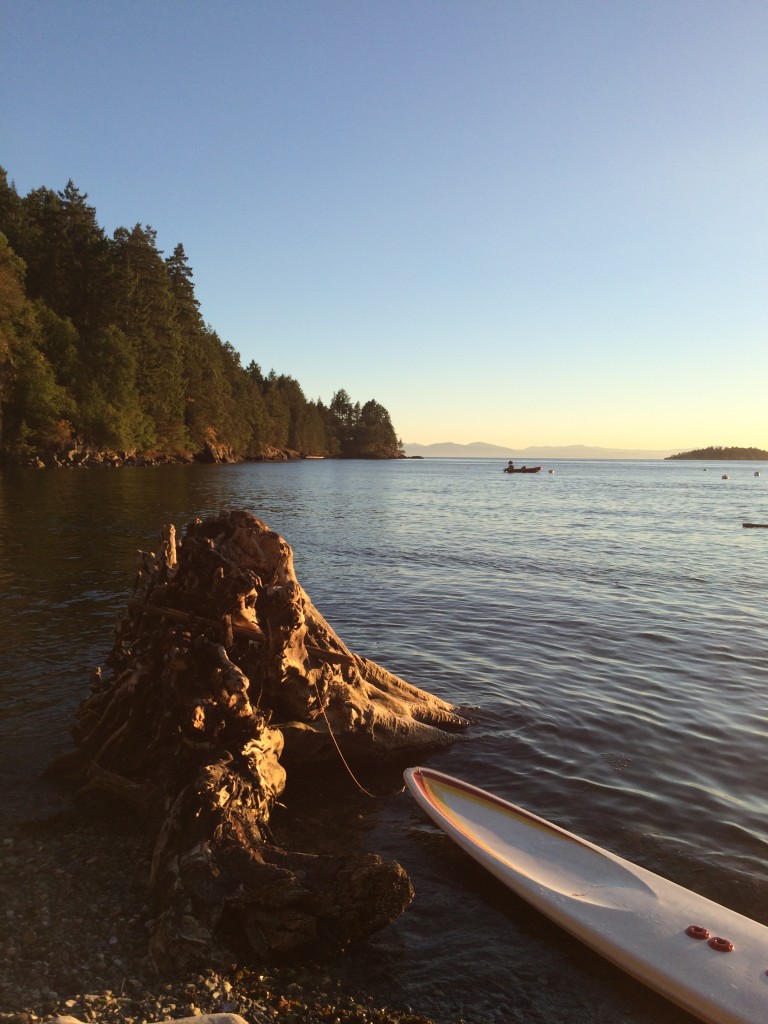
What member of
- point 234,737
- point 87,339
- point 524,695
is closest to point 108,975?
point 234,737

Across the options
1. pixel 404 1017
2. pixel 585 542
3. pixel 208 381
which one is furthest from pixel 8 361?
pixel 404 1017

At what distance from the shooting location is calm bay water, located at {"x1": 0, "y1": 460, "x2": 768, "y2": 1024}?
5.52 m

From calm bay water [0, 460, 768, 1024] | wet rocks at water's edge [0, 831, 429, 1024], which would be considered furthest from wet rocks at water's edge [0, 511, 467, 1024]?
calm bay water [0, 460, 768, 1024]

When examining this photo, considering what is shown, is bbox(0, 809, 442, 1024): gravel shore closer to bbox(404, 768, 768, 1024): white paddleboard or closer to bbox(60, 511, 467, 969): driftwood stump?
bbox(60, 511, 467, 969): driftwood stump

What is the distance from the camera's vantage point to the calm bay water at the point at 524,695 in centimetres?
552

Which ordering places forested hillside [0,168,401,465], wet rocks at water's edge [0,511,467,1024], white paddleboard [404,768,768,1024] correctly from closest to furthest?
wet rocks at water's edge [0,511,467,1024]
white paddleboard [404,768,768,1024]
forested hillside [0,168,401,465]

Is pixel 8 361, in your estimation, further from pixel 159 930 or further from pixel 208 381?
pixel 159 930

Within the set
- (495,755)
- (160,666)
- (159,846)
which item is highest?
(160,666)

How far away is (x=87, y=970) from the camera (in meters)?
4.83

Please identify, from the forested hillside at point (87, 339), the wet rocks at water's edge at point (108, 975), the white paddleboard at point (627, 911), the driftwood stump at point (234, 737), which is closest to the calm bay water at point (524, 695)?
the white paddleboard at point (627, 911)

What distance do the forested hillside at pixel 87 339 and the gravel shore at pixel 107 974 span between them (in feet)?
203

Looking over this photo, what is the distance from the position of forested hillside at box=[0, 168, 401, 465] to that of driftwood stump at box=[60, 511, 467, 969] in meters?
59.5

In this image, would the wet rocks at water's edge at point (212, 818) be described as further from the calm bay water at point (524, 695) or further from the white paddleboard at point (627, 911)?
the white paddleboard at point (627, 911)

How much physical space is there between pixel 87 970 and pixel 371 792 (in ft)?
13.3
